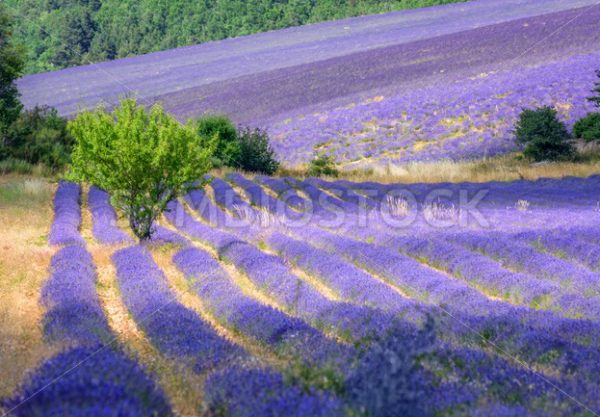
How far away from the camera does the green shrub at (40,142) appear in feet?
97.9

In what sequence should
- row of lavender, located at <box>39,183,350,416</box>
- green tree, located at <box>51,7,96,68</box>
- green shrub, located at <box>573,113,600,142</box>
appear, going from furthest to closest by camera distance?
green tree, located at <box>51,7,96,68</box> < green shrub, located at <box>573,113,600,142</box> < row of lavender, located at <box>39,183,350,416</box>

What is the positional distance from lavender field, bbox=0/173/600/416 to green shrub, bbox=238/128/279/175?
33.7 ft

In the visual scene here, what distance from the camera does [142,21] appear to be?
6869 centimetres

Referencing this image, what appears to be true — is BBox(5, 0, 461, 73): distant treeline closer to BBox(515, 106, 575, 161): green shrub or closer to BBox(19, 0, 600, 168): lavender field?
BBox(19, 0, 600, 168): lavender field

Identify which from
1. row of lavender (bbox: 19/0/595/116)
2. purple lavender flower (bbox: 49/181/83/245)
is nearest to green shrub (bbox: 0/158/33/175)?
purple lavender flower (bbox: 49/181/83/245)

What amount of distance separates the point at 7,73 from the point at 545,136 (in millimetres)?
20770

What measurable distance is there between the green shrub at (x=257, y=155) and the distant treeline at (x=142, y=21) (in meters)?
30.4

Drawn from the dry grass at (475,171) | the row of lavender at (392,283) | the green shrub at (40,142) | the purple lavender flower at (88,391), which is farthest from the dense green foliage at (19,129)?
the purple lavender flower at (88,391)

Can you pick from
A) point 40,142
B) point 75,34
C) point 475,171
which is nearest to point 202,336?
point 475,171

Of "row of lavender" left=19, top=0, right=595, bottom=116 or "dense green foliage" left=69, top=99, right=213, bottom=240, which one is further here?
"row of lavender" left=19, top=0, right=595, bottom=116

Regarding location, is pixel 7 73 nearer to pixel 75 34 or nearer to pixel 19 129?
pixel 19 129

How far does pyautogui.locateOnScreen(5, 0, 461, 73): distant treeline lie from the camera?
59.1 meters

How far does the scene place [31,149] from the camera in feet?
100

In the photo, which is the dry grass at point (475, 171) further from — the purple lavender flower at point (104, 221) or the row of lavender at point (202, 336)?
the row of lavender at point (202, 336)
